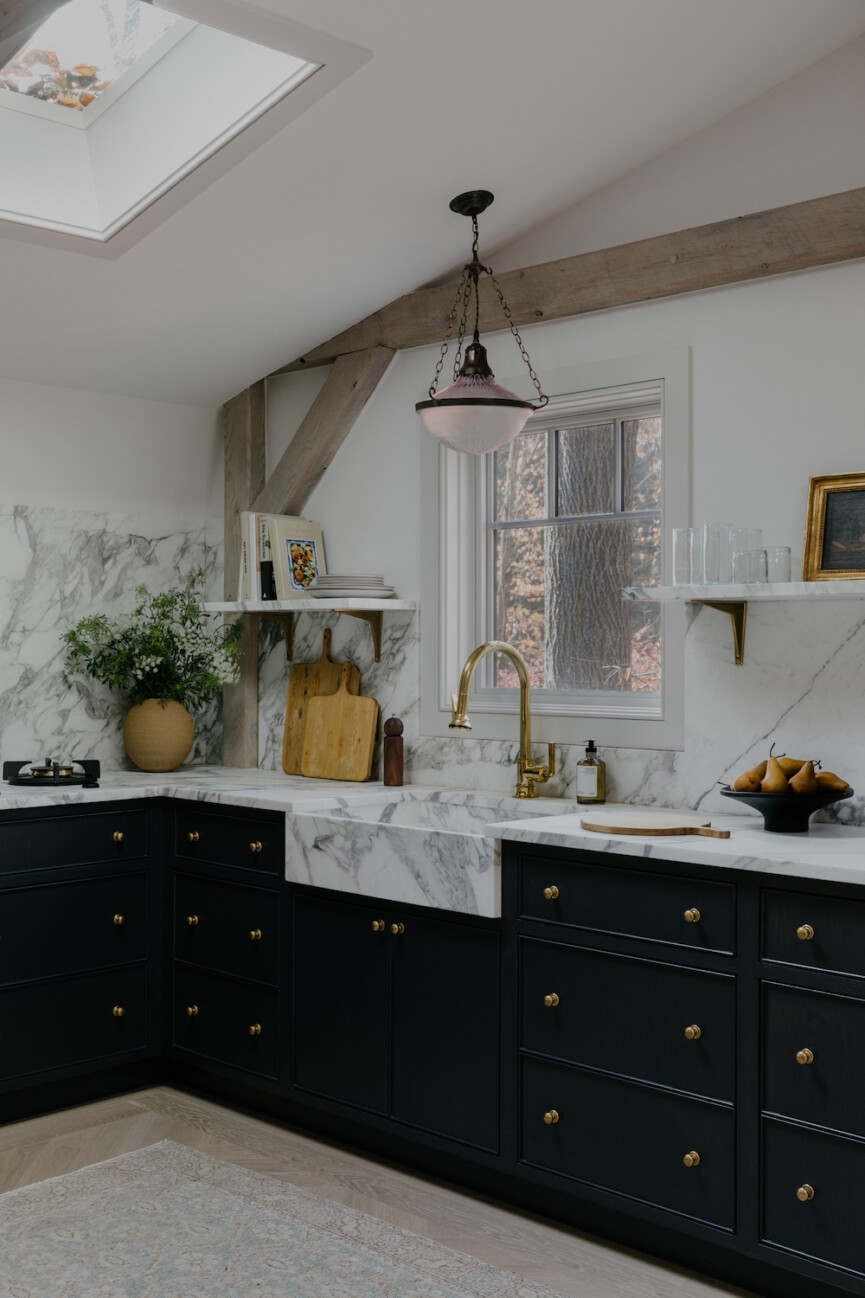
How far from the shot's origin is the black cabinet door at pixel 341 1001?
307 centimetres

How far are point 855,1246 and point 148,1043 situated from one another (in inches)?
83.4

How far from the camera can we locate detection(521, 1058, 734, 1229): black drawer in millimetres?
2441

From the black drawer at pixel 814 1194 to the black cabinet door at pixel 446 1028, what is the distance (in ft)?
2.22

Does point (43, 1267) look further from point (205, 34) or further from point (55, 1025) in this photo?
point (205, 34)

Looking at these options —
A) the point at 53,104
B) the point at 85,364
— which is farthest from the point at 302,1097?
the point at 53,104

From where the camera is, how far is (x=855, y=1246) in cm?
224

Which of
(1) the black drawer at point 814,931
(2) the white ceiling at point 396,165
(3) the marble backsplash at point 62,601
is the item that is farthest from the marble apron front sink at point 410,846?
(2) the white ceiling at point 396,165

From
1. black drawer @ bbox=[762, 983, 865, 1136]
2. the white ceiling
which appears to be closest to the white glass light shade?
the white ceiling

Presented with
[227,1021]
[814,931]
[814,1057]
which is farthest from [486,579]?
[814,1057]

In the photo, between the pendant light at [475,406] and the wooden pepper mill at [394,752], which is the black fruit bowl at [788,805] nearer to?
the pendant light at [475,406]

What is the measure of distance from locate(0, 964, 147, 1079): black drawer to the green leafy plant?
36.9 inches

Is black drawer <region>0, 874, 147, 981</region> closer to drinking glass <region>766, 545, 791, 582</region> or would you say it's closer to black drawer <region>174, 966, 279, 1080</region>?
black drawer <region>174, 966, 279, 1080</region>

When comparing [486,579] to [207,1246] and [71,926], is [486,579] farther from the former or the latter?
[207,1246]

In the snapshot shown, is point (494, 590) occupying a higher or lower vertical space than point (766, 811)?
higher
